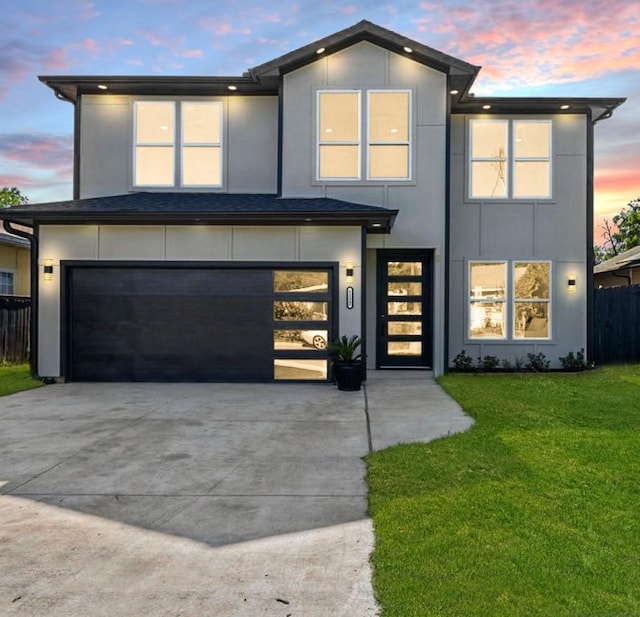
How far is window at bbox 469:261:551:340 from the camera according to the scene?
36.8ft

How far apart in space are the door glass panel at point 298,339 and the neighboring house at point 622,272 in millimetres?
12276

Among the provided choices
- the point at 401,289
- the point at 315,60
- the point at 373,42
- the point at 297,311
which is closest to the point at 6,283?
the point at 297,311

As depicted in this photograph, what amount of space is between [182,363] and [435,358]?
16.5 ft

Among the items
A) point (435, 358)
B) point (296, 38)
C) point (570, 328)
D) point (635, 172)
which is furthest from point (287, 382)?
point (635, 172)

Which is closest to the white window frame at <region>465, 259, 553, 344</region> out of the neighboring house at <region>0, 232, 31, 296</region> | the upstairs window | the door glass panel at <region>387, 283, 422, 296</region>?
the door glass panel at <region>387, 283, 422, 296</region>

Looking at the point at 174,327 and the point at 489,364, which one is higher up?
the point at 174,327

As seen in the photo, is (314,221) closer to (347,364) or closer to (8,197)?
(347,364)

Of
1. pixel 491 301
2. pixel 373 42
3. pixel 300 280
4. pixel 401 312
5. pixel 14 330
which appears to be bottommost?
pixel 14 330

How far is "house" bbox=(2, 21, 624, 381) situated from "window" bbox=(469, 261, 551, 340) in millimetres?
31

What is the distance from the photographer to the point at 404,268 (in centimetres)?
1112

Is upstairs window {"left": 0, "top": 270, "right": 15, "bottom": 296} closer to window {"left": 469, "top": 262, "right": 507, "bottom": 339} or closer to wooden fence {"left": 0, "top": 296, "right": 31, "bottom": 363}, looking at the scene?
wooden fence {"left": 0, "top": 296, "right": 31, "bottom": 363}

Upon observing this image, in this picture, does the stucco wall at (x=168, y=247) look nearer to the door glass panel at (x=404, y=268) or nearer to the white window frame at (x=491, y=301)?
the door glass panel at (x=404, y=268)

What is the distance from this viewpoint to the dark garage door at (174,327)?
380 inches

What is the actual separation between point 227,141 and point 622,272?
15.8 metres
